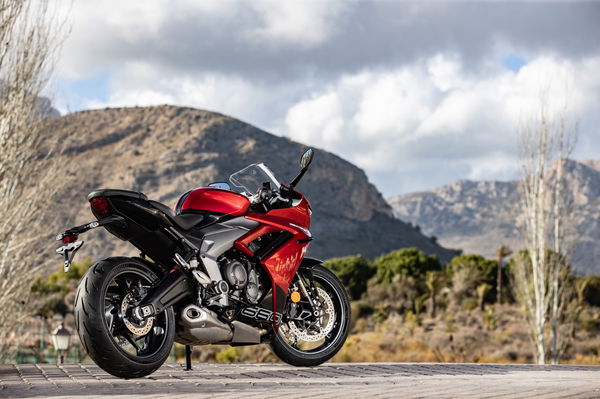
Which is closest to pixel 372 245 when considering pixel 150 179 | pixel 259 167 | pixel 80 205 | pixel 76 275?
pixel 150 179

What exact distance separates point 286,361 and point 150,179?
9402 cm

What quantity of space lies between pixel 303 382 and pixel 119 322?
5.45ft

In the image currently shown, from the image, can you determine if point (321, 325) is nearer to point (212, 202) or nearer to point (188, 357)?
point (188, 357)

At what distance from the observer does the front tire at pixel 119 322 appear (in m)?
6.59

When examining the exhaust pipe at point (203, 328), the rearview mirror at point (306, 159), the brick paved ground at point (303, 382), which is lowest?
the brick paved ground at point (303, 382)

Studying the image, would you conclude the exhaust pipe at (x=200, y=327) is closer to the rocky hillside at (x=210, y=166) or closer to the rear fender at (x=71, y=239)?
the rear fender at (x=71, y=239)

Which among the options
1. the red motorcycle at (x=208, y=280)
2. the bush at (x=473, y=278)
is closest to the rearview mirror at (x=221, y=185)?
the red motorcycle at (x=208, y=280)

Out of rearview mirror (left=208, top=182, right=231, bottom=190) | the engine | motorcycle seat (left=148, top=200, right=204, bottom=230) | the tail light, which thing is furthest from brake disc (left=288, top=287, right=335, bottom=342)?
the tail light

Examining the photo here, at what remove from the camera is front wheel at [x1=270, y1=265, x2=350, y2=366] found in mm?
8484

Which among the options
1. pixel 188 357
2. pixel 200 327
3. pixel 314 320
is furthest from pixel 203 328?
pixel 314 320

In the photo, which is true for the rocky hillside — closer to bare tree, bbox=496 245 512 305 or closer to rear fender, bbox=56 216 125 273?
bare tree, bbox=496 245 512 305

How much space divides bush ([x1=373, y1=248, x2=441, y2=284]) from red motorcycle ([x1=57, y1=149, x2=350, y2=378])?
185 ft

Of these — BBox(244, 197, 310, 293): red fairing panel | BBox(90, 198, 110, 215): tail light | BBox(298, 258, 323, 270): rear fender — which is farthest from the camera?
BBox(298, 258, 323, 270): rear fender

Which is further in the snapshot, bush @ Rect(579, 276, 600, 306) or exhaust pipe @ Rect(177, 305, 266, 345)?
bush @ Rect(579, 276, 600, 306)
